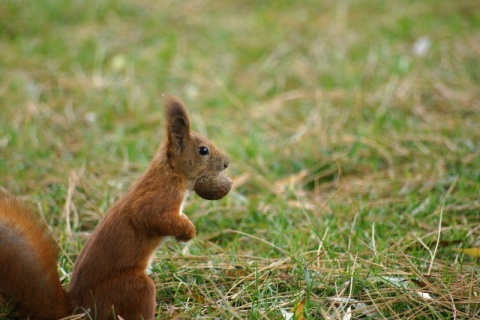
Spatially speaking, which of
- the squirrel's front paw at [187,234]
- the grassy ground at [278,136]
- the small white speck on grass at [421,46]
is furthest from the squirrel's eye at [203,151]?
the small white speck on grass at [421,46]

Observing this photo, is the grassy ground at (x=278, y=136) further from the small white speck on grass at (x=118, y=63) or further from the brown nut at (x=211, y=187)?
the brown nut at (x=211, y=187)

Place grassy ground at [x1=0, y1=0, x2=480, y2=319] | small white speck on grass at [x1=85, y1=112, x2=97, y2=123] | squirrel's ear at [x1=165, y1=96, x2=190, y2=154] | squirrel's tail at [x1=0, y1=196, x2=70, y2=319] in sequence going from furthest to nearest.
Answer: small white speck on grass at [x1=85, y1=112, x2=97, y2=123]
grassy ground at [x1=0, y1=0, x2=480, y2=319]
squirrel's ear at [x1=165, y1=96, x2=190, y2=154]
squirrel's tail at [x1=0, y1=196, x2=70, y2=319]

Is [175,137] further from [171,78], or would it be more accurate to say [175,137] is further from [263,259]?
[171,78]

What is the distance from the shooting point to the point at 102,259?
2115 millimetres

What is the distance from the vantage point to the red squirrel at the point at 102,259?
6.66 feet

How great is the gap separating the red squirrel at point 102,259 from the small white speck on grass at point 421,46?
371 centimetres

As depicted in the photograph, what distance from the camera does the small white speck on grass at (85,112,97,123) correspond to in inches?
180

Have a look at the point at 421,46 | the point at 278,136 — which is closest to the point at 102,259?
the point at 278,136

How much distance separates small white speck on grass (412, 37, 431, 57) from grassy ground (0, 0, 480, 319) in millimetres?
20

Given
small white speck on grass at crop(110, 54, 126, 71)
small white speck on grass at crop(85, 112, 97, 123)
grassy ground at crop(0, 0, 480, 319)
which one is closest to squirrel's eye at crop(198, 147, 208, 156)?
grassy ground at crop(0, 0, 480, 319)

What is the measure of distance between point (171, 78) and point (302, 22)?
1.65 m

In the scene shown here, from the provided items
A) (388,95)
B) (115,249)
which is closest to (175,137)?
(115,249)

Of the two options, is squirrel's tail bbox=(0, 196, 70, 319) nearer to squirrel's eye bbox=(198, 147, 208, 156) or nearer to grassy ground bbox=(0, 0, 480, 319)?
grassy ground bbox=(0, 0, 480, 319)

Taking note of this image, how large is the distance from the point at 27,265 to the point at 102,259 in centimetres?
23
